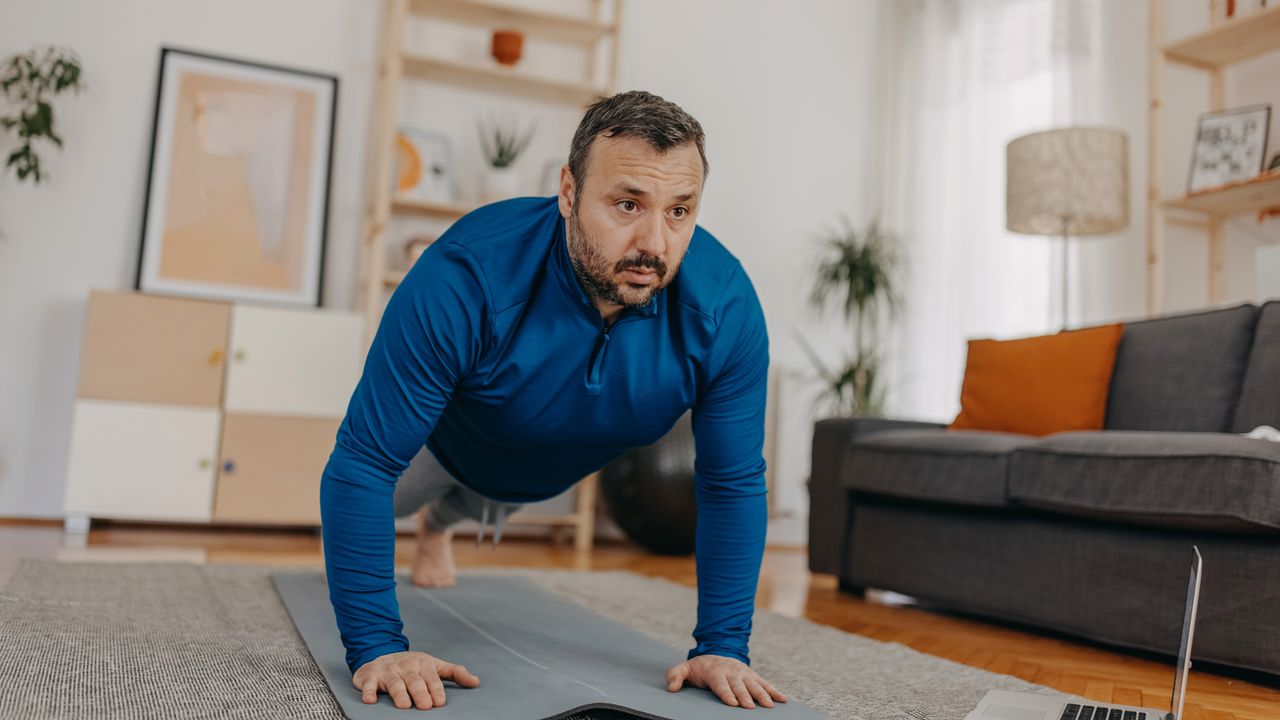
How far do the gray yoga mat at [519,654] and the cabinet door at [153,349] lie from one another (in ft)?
4.81

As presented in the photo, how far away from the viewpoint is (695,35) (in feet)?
16.0

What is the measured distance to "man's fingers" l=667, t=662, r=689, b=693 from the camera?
1.41 m

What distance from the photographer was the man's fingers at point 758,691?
53.7 inches

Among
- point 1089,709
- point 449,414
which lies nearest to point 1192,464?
point 1089,709

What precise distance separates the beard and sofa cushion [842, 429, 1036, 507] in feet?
4.41

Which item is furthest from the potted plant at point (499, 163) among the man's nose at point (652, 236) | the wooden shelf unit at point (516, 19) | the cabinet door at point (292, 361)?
the man's nose at point (652, 236)

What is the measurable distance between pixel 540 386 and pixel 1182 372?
188 centimetres

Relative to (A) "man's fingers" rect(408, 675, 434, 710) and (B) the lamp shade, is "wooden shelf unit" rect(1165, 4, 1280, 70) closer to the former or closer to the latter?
(B) the lamp shade

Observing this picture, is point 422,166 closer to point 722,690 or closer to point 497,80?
point 497,80

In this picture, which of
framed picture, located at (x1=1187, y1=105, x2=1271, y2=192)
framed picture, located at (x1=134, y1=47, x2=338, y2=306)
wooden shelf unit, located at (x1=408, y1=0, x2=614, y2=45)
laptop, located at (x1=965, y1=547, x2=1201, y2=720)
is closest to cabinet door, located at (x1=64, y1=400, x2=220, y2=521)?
framed picture, located at (x1=134, y1=47, x2=338, y2=306)

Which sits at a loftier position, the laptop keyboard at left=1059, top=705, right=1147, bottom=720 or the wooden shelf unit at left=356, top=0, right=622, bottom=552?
the wooden shelf unit at left=356, top=0, right=622, bottom=552

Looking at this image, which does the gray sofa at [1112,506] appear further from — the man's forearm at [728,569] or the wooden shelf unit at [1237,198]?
the man's forearm at [728,569]

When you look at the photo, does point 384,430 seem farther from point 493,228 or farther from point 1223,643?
point 1223,643

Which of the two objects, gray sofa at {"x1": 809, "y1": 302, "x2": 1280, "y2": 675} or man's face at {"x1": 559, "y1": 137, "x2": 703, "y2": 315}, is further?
gray sofa at {"x1": 809, "y1": 302, "x2": 1280, "y2": 675}
